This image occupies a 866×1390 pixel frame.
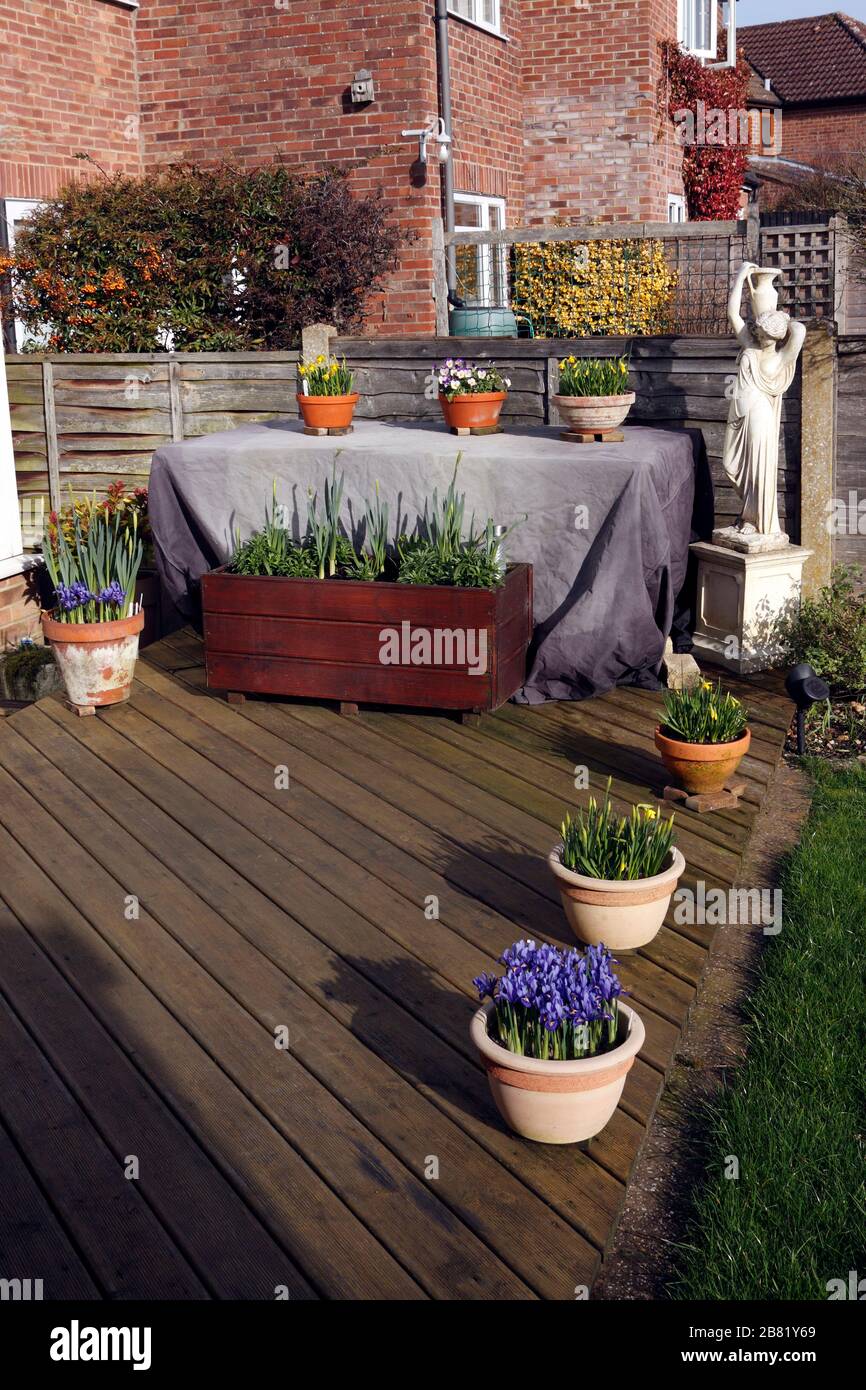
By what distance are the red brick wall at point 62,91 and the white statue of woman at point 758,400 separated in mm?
6583

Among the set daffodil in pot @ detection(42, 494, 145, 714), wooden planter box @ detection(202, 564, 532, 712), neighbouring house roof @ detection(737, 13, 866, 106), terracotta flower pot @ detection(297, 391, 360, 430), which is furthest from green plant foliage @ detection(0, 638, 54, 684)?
neighbouring house roof @ detection(737, 13, 866, 106)

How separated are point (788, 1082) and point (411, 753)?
287 cm

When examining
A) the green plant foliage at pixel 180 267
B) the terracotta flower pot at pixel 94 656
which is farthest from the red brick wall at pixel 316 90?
the terracotta flower pot at pixel 94 656

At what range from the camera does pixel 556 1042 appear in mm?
3506

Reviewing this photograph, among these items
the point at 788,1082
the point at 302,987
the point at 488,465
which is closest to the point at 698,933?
the point at 788,1082

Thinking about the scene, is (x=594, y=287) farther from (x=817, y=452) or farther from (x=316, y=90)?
(x=817, y=452)

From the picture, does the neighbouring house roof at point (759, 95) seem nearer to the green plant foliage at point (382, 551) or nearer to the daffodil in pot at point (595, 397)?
the daffodil in pot at point (595, 397)

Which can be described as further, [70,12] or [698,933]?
[70,12]

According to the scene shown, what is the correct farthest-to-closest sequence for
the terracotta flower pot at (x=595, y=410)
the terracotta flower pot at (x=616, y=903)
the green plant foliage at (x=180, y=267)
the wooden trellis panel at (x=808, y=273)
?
1. the wooden trellis panel at (x=808, y=273)
2. the green plant foliage at (x=180, y=267)
3. the terracotta flower pot at (x=595, y=410)
4. the terracotta flower pot at (x=616, y=903)

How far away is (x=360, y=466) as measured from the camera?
24.3ft

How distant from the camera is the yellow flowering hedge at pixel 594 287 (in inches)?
498

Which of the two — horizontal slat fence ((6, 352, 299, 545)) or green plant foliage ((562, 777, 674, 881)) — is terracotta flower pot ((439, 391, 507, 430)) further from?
green plant foliage ((562, 777, 674, 881))
